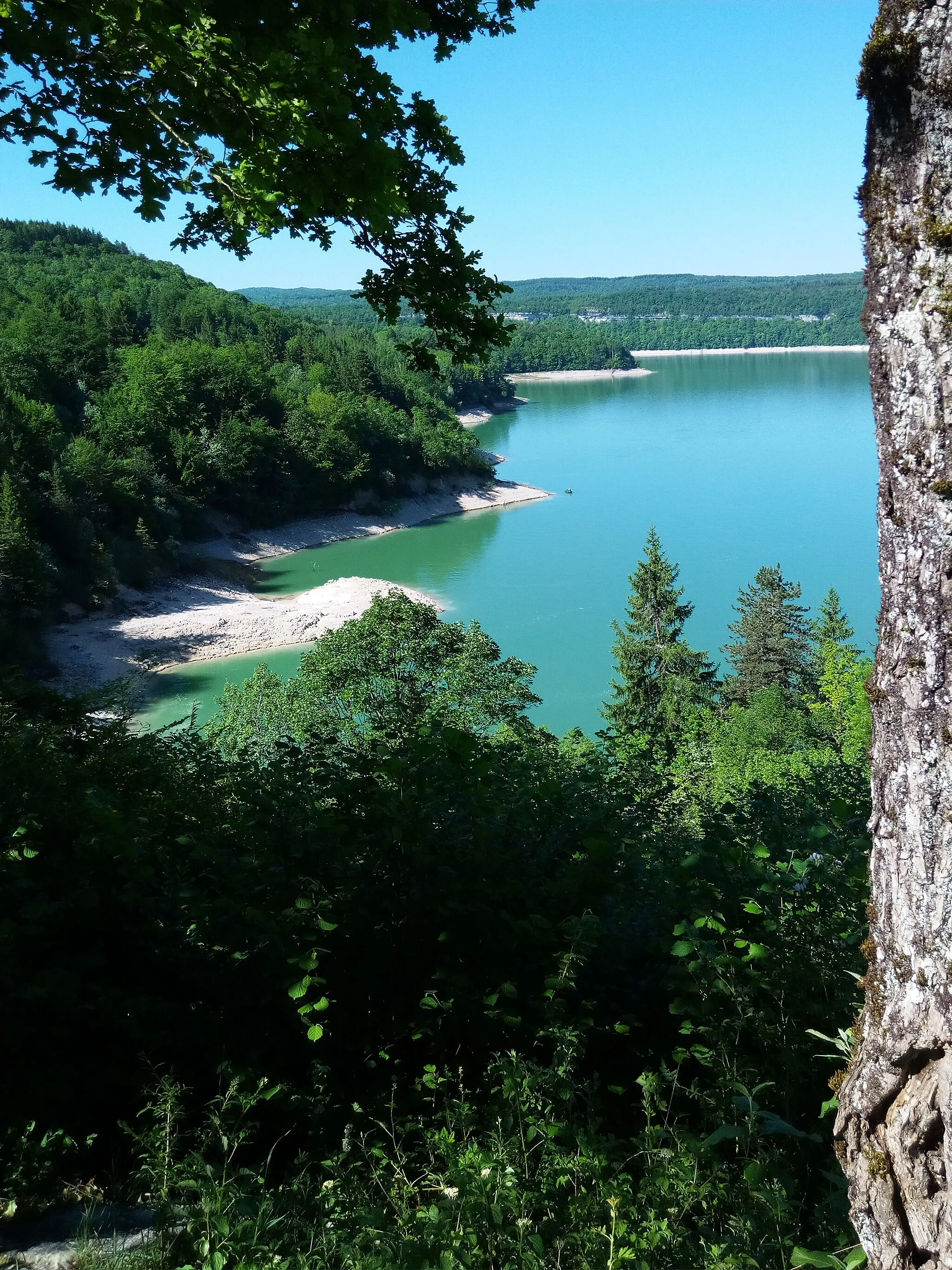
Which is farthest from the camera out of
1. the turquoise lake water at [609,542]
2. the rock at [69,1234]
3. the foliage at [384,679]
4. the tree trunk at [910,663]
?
the turquoise lake water at [609,542]

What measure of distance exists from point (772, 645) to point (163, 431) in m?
36.3

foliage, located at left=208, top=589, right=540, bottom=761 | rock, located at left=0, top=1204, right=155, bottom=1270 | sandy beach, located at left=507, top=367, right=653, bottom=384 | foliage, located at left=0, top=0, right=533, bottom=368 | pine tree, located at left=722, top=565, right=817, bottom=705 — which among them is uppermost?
sandy beach, located at left=507, top=367, right=653, bottom=384

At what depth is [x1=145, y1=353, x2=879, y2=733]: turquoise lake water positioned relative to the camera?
33812 mm

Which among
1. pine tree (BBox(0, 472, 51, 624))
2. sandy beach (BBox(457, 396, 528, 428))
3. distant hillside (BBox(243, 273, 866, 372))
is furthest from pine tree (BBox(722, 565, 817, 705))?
distant hillside (BBox(243, 273, 866, 372))

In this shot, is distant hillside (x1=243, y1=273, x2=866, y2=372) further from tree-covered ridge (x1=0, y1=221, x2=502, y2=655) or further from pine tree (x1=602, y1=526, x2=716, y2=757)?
pine tree (x1=602, y1=526, x2=716, y2=757)

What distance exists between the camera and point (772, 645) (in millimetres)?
30906

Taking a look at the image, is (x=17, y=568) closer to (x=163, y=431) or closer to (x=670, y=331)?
(x=163, y=431)

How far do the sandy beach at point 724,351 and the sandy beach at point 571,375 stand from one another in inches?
871

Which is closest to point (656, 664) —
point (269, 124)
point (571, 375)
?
point (269, 124)

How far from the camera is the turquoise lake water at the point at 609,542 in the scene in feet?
111

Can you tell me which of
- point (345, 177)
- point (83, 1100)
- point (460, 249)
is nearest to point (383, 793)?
point (83, 1100)

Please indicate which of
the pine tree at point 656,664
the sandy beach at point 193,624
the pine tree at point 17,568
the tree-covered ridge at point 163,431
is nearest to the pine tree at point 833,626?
the pine tree at point 656,664

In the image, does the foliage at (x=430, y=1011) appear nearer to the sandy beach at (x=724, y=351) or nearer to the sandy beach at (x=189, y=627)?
the sandy beach at (x=189, y=627)

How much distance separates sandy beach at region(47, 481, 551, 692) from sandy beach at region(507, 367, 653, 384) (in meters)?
99.4
